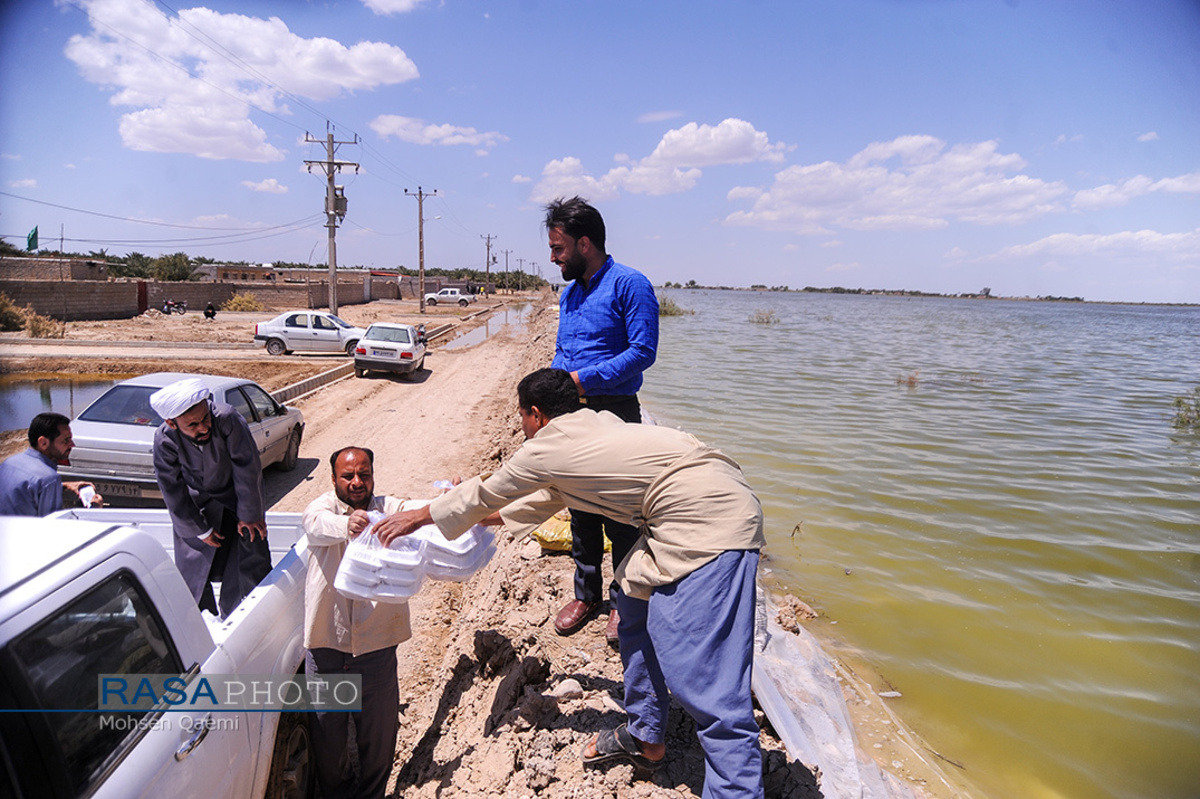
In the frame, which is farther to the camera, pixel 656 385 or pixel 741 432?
pixel 656 385

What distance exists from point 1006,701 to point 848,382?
1674 centimetres

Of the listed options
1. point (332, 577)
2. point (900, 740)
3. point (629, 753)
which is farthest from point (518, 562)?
point (900, 740)

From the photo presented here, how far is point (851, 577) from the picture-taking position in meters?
6.71

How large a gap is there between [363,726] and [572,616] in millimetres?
1213

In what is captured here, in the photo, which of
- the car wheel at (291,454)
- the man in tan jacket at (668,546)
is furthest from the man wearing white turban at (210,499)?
the car wheel at (291,454)

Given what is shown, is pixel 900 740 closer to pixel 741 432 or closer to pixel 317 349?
pixel 741 432

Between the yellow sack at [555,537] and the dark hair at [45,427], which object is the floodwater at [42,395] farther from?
the yellow sack at [555,537]

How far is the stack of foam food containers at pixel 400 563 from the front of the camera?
269cm

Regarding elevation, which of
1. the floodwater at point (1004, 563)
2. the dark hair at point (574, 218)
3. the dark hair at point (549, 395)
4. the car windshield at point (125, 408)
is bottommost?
the floodwater at point (1004, 563)

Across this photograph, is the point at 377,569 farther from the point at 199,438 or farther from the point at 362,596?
the point at 199,438

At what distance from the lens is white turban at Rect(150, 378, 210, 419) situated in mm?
3541

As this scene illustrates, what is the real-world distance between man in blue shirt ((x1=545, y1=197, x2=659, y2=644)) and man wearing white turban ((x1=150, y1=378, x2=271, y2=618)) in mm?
1889

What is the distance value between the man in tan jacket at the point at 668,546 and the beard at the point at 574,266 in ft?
4.04

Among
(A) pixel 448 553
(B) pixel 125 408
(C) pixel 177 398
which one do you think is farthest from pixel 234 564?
(B) pixel 125 408
